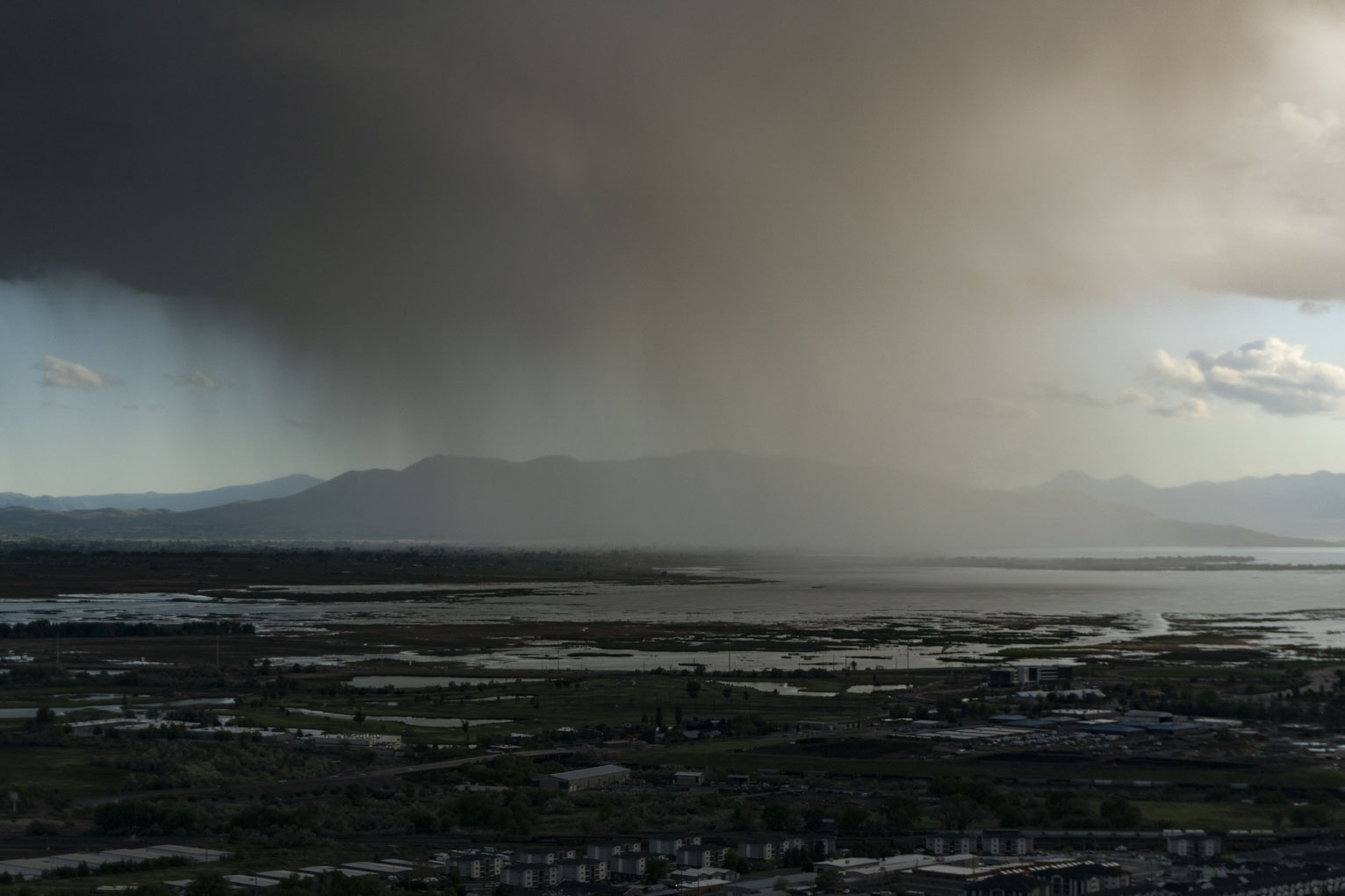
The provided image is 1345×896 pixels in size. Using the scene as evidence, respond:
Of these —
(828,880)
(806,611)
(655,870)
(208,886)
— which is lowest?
(655,870)

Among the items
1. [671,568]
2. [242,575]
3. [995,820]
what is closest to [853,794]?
[995,820]

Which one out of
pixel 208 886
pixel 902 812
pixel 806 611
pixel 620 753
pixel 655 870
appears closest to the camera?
pixel 208 886

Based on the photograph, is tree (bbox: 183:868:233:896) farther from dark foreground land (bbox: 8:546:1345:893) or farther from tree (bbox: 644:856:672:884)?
tree (bbox: 644:856:672:884)

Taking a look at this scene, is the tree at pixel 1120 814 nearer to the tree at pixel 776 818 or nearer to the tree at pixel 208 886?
the tree at pixel 776 818

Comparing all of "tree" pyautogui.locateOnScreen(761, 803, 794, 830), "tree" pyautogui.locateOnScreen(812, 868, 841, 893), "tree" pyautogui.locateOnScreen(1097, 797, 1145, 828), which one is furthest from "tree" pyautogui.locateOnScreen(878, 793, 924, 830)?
"tree" pyautogui.locateOnScreen(812, 868, 841, 893)

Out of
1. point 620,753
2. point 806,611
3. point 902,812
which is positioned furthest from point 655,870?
point 806,611

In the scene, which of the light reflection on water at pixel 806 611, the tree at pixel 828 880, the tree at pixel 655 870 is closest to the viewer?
the tree at pixel 828 880

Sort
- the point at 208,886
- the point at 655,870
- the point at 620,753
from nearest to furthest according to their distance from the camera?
the point at 208,886
the point at 655,870
the point at 620,753

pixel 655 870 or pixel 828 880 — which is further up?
pixel 828 880

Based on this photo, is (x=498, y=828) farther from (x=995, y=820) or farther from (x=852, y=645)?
(x=852, y=645)

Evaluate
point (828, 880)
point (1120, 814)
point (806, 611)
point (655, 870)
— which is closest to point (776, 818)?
point (655, 870)

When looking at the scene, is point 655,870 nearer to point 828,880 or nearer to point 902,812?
point 828,880

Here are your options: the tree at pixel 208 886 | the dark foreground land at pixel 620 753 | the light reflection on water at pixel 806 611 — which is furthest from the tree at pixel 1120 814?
the light reflection on water at pixel 806 611

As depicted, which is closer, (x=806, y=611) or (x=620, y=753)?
(x=620, y=753)
